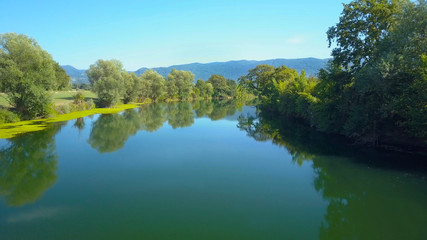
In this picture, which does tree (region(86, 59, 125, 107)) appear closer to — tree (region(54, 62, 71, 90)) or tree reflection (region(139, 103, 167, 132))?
tree (region(54, 62, 71, 90))

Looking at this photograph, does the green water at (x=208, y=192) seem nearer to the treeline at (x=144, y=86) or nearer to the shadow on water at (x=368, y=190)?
the shadow on water at (x=368, y=190)

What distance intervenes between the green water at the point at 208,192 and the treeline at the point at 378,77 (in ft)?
8.26

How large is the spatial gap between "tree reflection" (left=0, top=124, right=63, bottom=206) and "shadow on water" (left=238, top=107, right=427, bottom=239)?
38.6 ft

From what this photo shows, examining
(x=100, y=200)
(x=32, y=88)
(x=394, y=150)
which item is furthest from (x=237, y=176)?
(x=32, y=88)

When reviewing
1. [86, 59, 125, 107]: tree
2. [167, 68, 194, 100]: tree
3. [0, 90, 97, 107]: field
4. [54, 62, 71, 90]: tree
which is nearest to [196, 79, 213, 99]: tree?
[167, 68, 194, 100]: tree

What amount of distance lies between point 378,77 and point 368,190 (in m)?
7.98

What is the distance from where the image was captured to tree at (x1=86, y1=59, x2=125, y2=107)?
53.5 metres

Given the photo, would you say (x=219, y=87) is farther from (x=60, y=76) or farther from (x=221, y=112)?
(x=60, y=76)

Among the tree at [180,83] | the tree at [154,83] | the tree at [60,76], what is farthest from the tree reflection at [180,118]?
the tree at [180,83]

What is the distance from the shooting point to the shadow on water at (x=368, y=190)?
8.34 meters

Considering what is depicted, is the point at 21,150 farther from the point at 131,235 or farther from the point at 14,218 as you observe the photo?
the point at 131,235

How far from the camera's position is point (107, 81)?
53562 mm

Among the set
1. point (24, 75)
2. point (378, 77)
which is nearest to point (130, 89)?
point (24, 75)

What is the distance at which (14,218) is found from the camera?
8.75 meters
